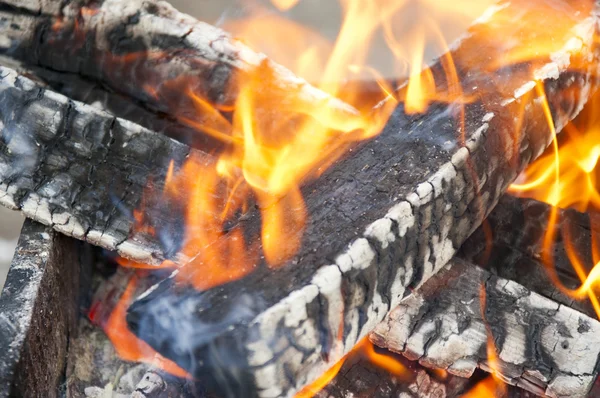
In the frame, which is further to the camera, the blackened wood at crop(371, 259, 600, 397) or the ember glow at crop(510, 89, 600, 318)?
the ember glow at crop(510, 89, 600, 318)

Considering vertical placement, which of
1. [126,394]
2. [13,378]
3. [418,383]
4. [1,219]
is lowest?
[1,219]

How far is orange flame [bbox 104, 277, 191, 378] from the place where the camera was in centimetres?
223

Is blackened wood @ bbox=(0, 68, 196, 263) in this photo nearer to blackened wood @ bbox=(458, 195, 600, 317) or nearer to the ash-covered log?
the ash-covered log

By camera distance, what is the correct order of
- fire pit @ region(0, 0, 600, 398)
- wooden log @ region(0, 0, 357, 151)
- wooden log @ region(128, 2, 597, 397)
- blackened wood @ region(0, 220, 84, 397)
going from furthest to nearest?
wooden log @ region(0, 0, 357, 151), blackened wood @ region(0, 220, 84, 397), fire pit @ region(0, 0, 600, 398), wooden log @ region(128, 2, 597, 397)

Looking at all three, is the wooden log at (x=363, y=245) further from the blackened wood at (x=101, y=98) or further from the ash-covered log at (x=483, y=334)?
the blackened wood at (x=101, y=98)

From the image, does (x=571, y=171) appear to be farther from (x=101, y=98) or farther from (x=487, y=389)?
(x=101, y=98)

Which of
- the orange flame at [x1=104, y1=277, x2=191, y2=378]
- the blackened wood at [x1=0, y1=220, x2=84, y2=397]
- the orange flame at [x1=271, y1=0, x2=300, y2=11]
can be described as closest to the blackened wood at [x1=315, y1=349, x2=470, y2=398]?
the orange flame at [x1=104, y1=277, x2=191, y2=378]

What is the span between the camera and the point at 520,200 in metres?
2.24

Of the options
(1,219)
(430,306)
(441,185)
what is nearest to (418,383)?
(430,306)

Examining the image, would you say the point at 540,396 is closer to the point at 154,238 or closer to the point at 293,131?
the point at 293,131

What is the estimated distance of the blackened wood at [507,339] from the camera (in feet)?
5.70

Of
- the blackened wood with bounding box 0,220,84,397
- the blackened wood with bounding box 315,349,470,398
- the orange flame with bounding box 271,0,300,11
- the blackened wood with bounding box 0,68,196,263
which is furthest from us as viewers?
the orange flame with bounding box 271,0,300,11

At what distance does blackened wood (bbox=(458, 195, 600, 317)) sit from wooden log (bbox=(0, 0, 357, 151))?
2.12 feet

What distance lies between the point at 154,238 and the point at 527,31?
1.52 metres
